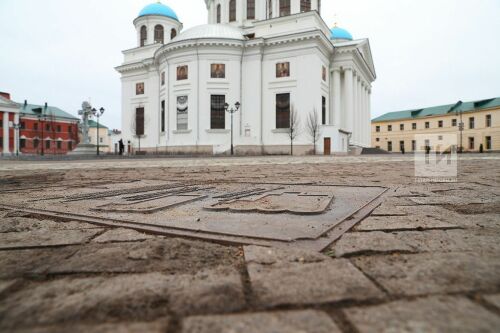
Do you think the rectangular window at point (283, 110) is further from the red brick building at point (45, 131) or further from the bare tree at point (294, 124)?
the red brick building at point (45, 131)

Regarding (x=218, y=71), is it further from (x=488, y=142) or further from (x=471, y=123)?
(x=488, y=142)

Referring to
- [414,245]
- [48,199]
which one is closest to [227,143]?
[48,199]

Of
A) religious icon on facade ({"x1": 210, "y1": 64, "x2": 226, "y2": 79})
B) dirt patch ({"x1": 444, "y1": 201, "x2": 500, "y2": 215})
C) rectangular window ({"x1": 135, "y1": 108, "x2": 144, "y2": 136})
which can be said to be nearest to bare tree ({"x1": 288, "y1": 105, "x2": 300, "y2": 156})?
religious icon on facade ({"x1": 210, "y1": 64, "x2": 226, "y2": 79})

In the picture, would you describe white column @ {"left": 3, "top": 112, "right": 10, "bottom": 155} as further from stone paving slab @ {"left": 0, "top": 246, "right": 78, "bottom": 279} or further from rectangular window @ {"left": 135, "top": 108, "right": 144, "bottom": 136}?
stone paving slab @ {"left": 0, "top": 246, "right": 78, "bottom": 279}

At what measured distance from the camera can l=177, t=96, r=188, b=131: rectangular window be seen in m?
34.3

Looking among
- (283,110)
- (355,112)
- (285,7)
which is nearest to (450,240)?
(283,110)

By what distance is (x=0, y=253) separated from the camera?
168 cm

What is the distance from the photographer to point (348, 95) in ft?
116

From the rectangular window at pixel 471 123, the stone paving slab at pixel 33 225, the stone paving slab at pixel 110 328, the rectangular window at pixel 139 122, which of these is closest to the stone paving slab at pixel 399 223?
the stone paving slab at pixel 110 328

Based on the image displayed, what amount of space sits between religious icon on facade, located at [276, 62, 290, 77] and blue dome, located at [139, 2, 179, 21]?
65.9 ft

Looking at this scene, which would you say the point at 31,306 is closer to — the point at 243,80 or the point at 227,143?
the point at 227,143

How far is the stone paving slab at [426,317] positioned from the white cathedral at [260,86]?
29.8 m

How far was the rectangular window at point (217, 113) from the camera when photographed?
33844 mm

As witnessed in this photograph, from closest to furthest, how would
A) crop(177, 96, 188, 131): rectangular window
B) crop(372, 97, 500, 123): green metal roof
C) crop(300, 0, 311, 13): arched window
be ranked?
1. crop(177, 96, 188, 131): rectangular window
2. crop(300, 0, 311, 13): arched window
3. crop(372, 97, 500, 123): green metal roof
